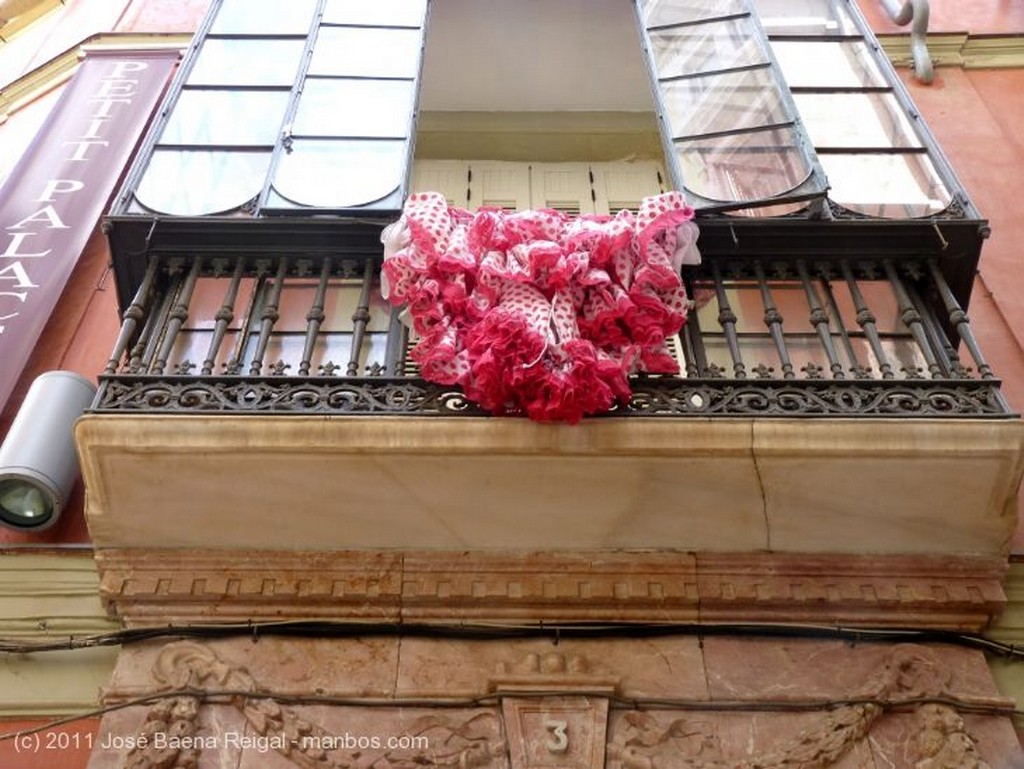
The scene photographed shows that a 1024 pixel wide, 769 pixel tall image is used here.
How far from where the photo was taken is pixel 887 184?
540 centimetres

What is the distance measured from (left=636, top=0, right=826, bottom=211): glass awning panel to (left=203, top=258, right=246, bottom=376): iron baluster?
216cm

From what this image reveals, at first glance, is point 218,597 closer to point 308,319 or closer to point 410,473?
point 410,473

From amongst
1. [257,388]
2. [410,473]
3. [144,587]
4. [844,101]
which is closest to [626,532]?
[410,473]

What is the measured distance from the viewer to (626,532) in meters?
4.40

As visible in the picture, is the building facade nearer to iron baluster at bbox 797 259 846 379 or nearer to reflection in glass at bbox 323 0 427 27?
iron baluster at bbox 797 259 846 379

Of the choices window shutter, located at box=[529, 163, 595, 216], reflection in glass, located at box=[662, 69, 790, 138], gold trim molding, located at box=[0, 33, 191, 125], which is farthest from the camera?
gold trim molding, located at box=[0, 33, 191, 125]

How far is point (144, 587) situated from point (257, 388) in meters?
0.92

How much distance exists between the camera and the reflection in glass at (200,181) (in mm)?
5121

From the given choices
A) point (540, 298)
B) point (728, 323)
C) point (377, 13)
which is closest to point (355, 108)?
point (377, 13)

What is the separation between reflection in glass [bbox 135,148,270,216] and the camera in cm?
512

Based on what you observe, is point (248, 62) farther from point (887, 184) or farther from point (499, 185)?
point (887, 184)

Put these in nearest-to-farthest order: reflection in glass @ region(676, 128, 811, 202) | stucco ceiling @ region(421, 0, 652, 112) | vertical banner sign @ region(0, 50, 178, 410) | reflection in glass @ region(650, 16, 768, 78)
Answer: reflection in glass @ region(676, 128, 811, 202) → vertical banner sign @ region(0, 50, 178, 410) → reflection in glass @ region(650, 16, 768, 78) → stucco ceiling @ region(421, 0, 652, 112)

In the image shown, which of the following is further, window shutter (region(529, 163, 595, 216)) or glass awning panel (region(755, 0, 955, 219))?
window shutter (region(529, 163, 595, 216))

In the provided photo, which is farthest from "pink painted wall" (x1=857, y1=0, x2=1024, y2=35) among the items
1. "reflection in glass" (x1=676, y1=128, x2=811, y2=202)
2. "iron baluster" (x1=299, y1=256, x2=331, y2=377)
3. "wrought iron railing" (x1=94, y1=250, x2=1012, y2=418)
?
"iron baluster" (x1=299, y1=256, x2=331, y2=377)
